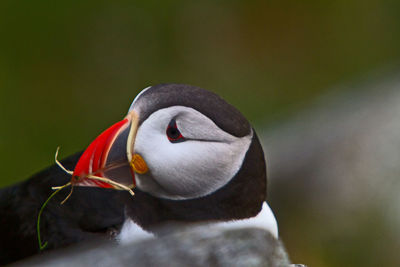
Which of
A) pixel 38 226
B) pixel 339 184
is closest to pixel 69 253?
pixel 38 226

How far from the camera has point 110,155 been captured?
168cm

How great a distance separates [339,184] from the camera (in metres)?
3.06

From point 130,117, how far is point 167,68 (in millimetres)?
3155

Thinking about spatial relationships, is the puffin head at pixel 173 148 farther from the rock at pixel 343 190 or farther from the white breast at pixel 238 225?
the rock at pixel 343 190

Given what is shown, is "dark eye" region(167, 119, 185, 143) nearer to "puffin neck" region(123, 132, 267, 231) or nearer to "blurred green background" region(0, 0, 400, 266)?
"puffin neck" region(123, 132, 267, 231)

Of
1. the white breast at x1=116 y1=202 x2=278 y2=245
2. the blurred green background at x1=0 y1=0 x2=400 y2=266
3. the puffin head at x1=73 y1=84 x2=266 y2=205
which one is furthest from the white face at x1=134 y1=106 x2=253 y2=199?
the blurred green background at x1=0 y1=0 x2=400 y2=266

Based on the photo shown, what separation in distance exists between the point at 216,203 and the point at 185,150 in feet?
0.62

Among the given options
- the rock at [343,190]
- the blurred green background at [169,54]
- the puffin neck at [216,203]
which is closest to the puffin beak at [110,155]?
the puffin neck at [216,203]

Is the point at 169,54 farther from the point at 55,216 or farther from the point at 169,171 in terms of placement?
the point at 169,171

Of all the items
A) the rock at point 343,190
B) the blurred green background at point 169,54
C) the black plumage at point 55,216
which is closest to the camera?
the black plumage at point 55,216

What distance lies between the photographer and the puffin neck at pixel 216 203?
1.71m

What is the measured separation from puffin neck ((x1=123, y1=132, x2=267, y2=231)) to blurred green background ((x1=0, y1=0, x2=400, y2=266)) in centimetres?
264

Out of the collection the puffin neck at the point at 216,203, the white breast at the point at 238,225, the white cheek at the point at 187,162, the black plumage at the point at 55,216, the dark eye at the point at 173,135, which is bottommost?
the black plumage at the point at 55,216

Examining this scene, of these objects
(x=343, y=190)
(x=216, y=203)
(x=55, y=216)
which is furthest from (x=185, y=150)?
(x=343, y=190)
